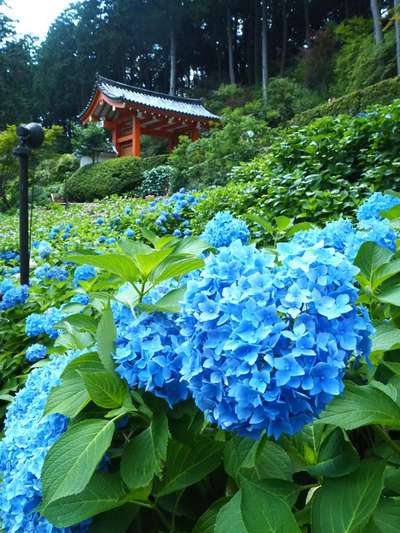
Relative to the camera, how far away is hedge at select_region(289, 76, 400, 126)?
33.9 ft

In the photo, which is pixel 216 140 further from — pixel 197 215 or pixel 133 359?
pixel 133 359

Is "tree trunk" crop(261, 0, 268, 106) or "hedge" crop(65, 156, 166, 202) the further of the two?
"tree trunk" crop(261, 0, 268, 106)

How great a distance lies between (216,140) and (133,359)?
29.6ft

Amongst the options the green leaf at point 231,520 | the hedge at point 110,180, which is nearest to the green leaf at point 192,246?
the green leaf at point 231,520

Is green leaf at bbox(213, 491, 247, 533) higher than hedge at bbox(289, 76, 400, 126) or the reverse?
the reverse

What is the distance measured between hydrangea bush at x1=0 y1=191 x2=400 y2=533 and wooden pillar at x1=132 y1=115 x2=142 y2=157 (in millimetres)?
16774

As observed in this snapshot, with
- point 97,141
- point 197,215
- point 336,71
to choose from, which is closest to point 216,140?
point 197,215

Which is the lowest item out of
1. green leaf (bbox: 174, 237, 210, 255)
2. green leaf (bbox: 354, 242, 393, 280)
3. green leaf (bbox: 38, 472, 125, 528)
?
green leaf (bbox: 38, 472, 125, 528)

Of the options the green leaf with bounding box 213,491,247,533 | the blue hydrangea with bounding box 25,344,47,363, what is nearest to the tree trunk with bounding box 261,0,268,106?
the blue hydrangea with bounding box 25,344,47,363

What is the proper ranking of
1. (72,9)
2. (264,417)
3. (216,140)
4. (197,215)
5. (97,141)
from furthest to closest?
(72,9) → (97,141) → (216,140) → (197,215) → (264,417)

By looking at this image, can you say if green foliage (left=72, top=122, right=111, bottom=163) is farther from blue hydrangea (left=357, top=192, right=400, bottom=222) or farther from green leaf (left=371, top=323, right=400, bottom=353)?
green leaf (left=371, top=323, right=400, bottom=353)

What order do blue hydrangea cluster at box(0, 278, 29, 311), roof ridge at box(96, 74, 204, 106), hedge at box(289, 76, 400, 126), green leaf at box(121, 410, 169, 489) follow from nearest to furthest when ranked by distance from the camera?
green leaf at box(121, 410, 169, 489) < blue hydrangea cluster at box(0, 278, 29, 311) < hedge at box(289, 76, 400, 126) < roof ridge at box(96, 74, 204, 106)

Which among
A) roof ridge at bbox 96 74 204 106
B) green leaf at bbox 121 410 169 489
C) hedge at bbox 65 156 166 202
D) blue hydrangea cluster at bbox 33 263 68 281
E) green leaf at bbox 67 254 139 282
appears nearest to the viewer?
green leaf at bbox 121 410 169 489

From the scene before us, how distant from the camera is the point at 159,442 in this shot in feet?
2.10
